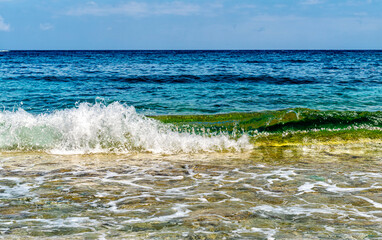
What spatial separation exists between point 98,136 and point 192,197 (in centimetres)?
427

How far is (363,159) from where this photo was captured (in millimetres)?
6539

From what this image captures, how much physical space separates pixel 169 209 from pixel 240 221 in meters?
0.82

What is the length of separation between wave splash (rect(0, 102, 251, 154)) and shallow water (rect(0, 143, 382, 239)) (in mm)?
817

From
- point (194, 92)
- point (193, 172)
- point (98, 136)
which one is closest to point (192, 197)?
point (193, 172)

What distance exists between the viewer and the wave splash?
7723 millimetres

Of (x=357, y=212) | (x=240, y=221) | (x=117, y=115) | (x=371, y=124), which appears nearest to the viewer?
(x=240, y=221)

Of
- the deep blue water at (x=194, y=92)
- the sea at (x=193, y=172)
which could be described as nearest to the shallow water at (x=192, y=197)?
the sea at (x=193, y=172)

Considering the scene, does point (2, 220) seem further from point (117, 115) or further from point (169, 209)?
point (117, 115)

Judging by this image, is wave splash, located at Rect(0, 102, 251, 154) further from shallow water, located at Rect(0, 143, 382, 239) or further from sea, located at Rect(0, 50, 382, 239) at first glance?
shallow water, located at Rect(0, 143, 382, 239)

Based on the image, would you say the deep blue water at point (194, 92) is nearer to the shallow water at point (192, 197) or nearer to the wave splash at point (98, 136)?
the wave splash at point (98, 136)

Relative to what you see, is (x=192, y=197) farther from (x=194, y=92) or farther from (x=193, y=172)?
(x=194, y=92)

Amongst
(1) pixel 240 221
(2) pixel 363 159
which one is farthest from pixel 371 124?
(1) pixel 240 221

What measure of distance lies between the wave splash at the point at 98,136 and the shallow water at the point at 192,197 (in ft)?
2.68

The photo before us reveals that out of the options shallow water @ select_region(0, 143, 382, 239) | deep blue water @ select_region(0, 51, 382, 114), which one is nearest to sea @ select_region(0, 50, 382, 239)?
shallow water @ select_region(0, 143, 382, 239)
